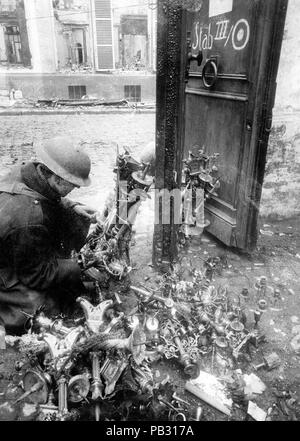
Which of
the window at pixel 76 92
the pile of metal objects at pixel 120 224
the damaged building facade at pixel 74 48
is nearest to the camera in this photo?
the pile of metal objects at pixel 120 224

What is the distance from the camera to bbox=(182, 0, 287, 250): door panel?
3535 millimetres

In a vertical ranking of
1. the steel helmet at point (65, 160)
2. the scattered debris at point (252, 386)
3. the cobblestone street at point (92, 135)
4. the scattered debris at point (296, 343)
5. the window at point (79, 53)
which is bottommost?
the scattered debris at point (296, 343)

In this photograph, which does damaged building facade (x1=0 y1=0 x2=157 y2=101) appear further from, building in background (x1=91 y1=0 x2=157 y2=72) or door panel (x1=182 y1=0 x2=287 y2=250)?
door panel (x1=182 y1=0 x2=287 y2=250)

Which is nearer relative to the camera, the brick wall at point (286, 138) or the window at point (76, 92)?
the brick wall at point (286, 138)

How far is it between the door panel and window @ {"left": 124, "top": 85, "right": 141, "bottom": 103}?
15749 millimetres

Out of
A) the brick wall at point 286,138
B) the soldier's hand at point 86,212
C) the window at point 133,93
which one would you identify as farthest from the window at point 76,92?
the soldier's hand at point 86,212

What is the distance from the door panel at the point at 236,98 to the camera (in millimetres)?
3535

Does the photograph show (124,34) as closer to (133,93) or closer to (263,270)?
(133,93)

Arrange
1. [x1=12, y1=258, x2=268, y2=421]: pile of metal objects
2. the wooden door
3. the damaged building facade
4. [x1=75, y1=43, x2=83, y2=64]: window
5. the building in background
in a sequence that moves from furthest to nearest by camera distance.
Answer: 1. [x1=75, y1=43, x2=83, y2=64]: window
2. the building in background
3. the damaged building facade
4. the wooden door
5. [x1=12, y1=258, x2=268, y2=421]: pile of metal objects

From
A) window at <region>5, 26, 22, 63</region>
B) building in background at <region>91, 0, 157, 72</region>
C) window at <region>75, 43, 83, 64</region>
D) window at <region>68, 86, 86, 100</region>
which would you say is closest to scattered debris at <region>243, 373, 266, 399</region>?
window at <region>68, 86, 86, 100</region>

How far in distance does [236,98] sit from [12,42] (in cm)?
2128

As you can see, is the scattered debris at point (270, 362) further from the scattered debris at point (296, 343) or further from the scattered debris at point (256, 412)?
the scattered debris at point (256, 412)

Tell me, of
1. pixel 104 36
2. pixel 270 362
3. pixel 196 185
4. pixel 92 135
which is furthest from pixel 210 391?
pixel 104 36

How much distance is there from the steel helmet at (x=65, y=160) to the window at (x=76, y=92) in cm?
1779
